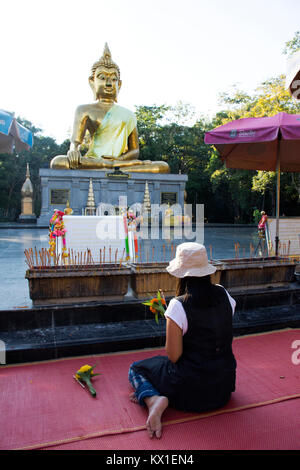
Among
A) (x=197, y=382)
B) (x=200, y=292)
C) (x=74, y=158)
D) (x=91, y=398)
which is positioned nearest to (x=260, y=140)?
(x=200, y=292)

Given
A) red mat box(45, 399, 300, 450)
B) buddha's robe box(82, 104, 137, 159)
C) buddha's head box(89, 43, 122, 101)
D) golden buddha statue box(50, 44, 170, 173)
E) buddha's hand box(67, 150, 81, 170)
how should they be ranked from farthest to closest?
buddha's robe box(82, 104, 137, 159), buddha's hand box(67, 150, 81, 170), golden buddha statue box(50, 44, 170, 173), buddha's head box(89, 43, 122, 101), red mat box(45, 399, 300, 450)

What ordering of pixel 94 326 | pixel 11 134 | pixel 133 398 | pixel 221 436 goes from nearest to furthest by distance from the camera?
A: pixel 221 436, pixel 133 398, pixel 94 326, pixel 11 134

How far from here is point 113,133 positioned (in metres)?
14.1

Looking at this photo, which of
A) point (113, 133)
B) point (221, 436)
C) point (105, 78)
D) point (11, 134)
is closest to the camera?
point (221, 436)

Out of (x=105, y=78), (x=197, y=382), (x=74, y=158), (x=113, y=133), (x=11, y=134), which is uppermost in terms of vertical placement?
(x=105, y=78)

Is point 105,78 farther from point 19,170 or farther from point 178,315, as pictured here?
point 19,170

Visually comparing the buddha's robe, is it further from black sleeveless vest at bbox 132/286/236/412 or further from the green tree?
black sleeveless vest at bbox 132/286/236/412

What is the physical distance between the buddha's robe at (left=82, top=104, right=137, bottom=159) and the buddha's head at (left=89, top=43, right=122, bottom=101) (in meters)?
0.61

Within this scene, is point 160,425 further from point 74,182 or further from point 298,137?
point 74,182

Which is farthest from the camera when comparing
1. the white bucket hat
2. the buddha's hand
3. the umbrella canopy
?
the buddha's hand

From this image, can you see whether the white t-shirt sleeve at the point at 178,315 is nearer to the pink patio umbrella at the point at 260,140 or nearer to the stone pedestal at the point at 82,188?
the pink patio umbrella at the point at 260,140

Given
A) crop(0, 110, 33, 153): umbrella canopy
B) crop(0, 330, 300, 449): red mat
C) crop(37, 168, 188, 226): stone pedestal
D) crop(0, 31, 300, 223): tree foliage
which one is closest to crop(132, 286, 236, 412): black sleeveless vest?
crop(0, 330, 300, 449): red mat

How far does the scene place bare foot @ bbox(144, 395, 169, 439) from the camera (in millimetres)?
1940

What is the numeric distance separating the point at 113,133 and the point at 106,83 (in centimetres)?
179
